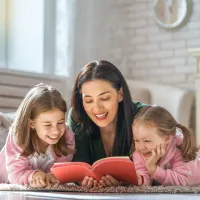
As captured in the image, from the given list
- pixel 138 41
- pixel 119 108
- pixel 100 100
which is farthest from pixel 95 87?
pixel 138 41

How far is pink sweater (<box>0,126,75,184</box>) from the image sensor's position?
6.32 feet

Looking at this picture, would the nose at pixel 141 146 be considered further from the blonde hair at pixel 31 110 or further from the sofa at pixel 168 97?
the sofa at pixel 168 97

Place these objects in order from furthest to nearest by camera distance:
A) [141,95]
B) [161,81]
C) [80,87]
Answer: [161,81] < [141,95] < [80,87]

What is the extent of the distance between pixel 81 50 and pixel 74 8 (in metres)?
0.30

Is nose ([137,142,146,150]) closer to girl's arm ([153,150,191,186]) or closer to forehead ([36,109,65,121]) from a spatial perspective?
girl's arm ([153,150,191,186])

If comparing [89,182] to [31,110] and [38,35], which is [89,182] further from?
[38,35]

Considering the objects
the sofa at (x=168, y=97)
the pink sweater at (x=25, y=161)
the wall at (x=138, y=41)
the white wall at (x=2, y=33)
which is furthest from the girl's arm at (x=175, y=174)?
the white wall at (x=2, y=33)

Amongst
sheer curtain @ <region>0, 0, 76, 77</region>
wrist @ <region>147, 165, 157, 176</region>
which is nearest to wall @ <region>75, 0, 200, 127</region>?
sheer curtain @ <region>0, 0, 76, 77</region>

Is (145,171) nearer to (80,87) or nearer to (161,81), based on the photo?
(80,87)

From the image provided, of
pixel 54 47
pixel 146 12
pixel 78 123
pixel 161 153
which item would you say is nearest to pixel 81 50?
pixel 54 47

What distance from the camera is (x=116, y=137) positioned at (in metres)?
2.12

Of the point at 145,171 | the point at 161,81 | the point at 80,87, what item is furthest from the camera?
the point at 161,81

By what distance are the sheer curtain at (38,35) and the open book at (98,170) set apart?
2.03 m

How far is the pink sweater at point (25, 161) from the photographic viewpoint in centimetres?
193
